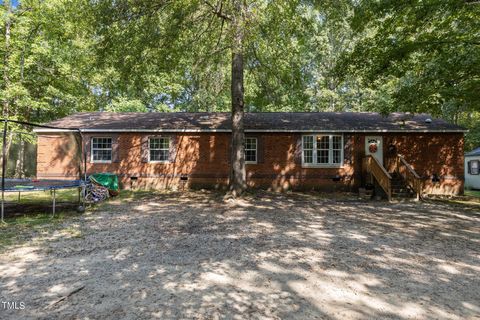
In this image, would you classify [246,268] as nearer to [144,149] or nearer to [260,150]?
[260,150]

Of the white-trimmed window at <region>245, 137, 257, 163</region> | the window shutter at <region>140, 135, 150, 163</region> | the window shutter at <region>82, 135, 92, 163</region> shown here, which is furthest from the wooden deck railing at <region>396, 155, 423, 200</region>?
the window shutter at <region>82, 135, 92, 163</region>

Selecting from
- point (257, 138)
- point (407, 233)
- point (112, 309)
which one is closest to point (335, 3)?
point (257, 138)

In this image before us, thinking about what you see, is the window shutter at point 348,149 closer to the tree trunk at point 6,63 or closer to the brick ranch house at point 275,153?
the brick ranch house at point 275,153

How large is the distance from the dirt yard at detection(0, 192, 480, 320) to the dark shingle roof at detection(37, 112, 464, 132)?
814cm

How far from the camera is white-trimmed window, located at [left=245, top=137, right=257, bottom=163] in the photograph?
16.8m

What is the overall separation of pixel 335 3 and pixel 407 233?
922 cm

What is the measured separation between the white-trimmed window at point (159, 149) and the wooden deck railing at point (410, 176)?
502 inches

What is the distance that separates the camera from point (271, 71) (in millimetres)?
14609

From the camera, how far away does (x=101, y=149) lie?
17141 mm

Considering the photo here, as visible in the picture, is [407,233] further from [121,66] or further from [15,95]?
[15,95]

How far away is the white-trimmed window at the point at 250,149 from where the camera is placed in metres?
16.8

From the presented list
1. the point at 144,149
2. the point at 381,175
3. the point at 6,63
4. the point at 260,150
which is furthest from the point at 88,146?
the point at 381,175

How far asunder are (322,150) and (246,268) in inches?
505

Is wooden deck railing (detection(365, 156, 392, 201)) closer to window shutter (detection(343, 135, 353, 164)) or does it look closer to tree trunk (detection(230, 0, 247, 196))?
window shutter (detection(343, 135, 353, 164))
